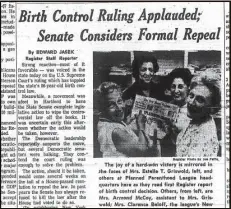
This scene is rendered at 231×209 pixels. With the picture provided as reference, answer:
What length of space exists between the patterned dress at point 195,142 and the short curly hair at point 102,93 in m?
0.25

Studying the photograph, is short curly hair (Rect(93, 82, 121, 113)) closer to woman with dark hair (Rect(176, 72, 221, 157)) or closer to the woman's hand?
the woman's hand

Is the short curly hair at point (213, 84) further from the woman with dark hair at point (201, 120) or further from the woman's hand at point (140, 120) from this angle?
the woman's hand at point (140, 120)

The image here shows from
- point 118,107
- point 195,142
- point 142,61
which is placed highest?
point 142,61

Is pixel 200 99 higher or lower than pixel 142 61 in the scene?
lower

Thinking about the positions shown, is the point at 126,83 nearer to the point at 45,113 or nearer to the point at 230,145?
the point at 45,113

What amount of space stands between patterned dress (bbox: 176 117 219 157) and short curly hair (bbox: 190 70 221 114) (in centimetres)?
7

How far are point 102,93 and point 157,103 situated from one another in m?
0.17

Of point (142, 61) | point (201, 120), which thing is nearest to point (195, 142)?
point (201, 120)

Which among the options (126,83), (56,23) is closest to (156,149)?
(126,83)

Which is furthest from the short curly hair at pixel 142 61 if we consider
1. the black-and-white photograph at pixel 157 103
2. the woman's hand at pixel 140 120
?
the woman's hand at pixel 140 120

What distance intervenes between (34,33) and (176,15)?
442 mm

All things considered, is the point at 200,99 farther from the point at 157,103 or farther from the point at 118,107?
the point at 118,107

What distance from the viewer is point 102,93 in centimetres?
112

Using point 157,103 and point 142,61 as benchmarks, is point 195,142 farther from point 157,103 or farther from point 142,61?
point 142,61
